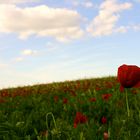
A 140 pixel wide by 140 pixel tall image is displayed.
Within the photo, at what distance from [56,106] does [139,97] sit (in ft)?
Answer: 5.77

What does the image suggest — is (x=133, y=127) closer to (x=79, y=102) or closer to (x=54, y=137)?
(x=54, y=137)

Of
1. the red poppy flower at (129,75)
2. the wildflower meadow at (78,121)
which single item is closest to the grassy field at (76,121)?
the wildflower meadow at (78,121)

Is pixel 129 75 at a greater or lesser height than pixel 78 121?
greater

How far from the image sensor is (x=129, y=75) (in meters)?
4.31

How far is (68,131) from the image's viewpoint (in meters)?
5.11

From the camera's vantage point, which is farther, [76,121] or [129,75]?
[76,121]

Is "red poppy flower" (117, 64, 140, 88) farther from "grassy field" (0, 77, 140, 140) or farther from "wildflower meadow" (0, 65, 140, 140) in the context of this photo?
"grassy field" (0, 77, 140, 140)

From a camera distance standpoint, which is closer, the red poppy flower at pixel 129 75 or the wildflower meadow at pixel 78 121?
the red poppy flower at pixel 129 75

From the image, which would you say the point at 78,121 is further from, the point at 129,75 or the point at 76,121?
the point at 129,75

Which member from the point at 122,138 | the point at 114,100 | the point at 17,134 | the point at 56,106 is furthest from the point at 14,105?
the point at 122,138

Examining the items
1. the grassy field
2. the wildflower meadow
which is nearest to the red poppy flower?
the wildflower meadow

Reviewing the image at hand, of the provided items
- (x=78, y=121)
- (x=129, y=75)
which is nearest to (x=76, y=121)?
(x=78, y=121)

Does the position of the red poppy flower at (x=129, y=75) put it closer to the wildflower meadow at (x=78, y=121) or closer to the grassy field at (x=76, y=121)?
the wildflower meadow at (x=78, y=121)

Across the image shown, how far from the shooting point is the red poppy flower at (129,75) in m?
4.30
